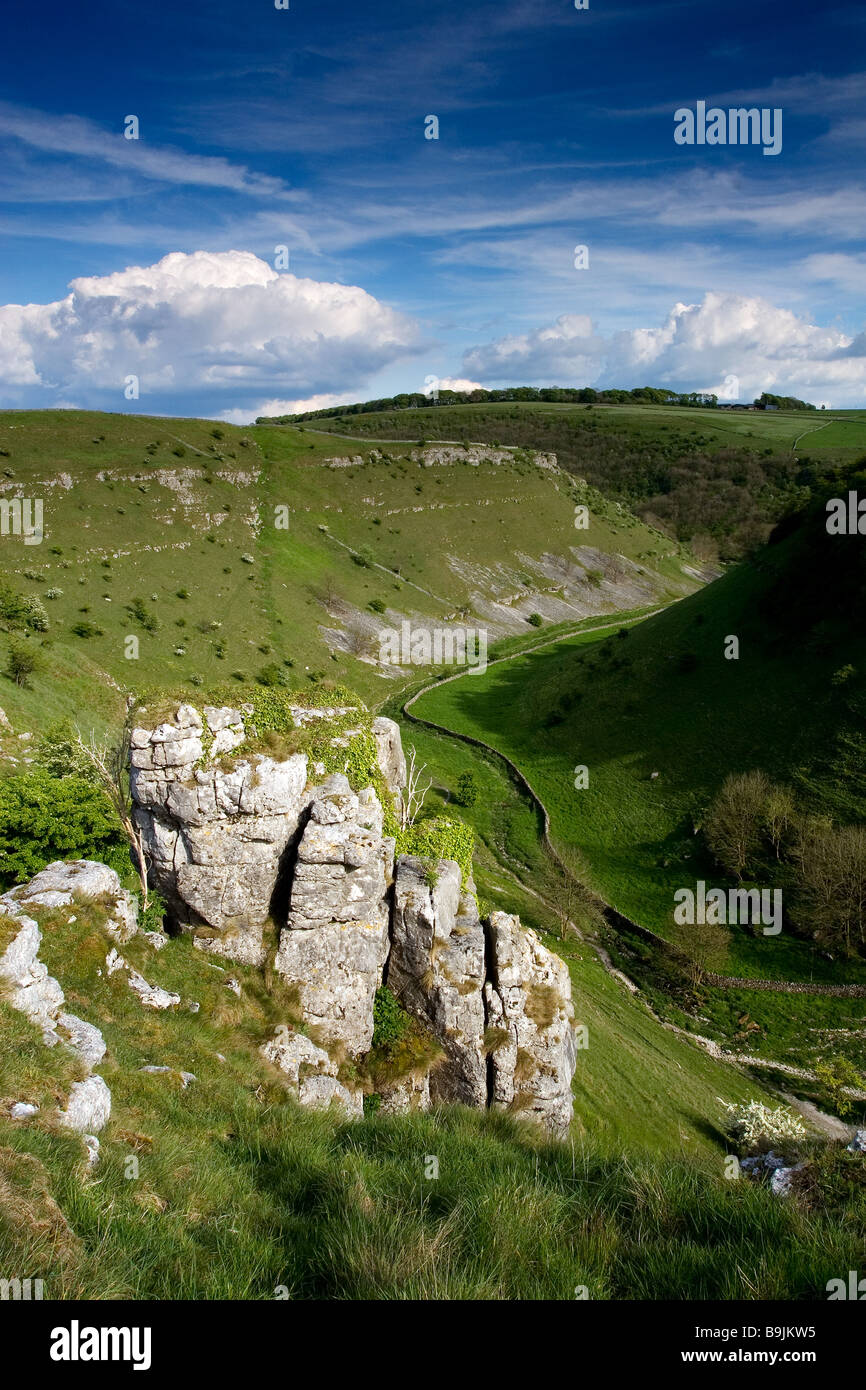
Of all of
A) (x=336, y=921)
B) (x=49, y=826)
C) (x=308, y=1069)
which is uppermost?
(x=49, y=826)

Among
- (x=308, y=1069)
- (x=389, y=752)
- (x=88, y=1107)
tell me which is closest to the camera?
(x=88, y=1107)

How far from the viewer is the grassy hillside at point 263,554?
58.9m

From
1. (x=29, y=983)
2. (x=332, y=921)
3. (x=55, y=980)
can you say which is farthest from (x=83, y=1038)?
(x=332, y=921)

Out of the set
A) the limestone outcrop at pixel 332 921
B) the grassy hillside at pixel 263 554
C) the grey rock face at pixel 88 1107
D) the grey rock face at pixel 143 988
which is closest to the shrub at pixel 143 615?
the grassy hillside at pixel 263 554

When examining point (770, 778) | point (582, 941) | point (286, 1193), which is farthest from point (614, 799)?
point (286, 1193)

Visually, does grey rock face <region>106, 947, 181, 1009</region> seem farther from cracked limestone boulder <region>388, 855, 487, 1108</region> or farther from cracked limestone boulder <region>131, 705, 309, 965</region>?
cracked limestone boulder <region>388, 855, 487, 1108</region>

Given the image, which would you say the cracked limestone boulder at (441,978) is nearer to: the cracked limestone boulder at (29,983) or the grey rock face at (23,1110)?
the cracked limestone boulder at (29,983)

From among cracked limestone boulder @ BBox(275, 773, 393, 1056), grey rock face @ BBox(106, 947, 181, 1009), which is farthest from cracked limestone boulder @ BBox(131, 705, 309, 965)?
grey rock face @ BBox(106, 947, 181, 1009)

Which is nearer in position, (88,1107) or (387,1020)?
(88,1107)

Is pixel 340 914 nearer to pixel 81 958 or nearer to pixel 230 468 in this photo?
pixel 81 958

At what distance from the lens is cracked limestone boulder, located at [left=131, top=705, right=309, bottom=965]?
1695 cm

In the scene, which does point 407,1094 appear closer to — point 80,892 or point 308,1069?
point 308,1069

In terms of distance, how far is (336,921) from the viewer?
17984 millimetres

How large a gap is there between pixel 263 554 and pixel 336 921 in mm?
74046
